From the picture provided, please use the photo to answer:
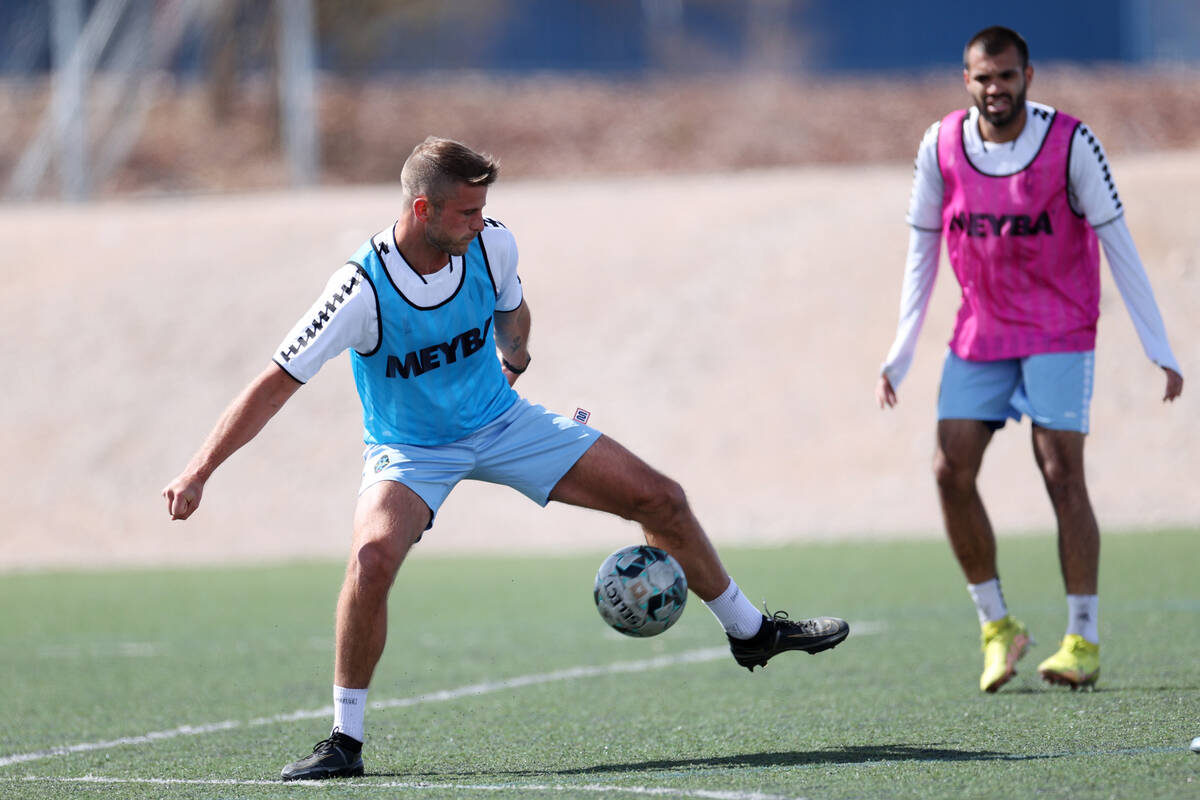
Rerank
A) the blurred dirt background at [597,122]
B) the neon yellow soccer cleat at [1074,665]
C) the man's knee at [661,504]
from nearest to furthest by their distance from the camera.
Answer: the man's knee at [661,504] < the neon yellow soccer cleat at [1074,665] < the blurred dirt background at [597,122]

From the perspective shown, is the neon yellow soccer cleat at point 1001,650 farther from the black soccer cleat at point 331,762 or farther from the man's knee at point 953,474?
the black soccer cleat at point 331,762

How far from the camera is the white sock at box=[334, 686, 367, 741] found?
18.2ft

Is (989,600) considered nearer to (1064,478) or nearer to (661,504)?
(1064,478)

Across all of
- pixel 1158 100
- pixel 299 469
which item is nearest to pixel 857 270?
pixel 299 469

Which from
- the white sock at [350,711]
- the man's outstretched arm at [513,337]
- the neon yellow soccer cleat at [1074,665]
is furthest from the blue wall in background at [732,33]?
the white sock at [350,711]

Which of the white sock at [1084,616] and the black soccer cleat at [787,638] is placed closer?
the black soccer cleat at [787,638]

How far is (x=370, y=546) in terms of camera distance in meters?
5.55

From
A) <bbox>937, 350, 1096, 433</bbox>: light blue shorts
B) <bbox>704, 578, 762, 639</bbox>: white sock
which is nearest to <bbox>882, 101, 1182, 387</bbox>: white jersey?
<bbox>937, 350, 1096, 433</bbox>: light blue shorts

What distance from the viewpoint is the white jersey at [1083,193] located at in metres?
6.79

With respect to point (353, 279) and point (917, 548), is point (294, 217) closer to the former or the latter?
point (917, 548)

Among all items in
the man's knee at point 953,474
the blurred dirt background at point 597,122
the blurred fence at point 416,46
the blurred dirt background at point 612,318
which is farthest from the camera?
the blurred fence at point 416,46

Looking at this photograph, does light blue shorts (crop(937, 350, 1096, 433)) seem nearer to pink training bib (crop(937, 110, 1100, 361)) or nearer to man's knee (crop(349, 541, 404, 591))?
pink training bib (crop(937, 110, 1100, 361))

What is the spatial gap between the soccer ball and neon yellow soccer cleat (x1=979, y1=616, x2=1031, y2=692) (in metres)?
1.73

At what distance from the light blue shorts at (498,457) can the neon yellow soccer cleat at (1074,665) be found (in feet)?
7.42
